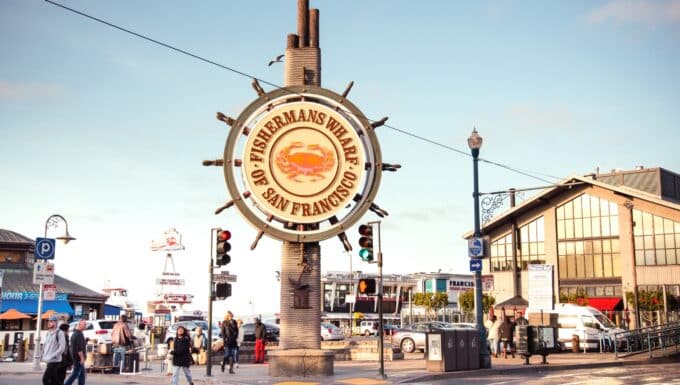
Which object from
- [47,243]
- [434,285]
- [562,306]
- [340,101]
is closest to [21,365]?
[47,243]

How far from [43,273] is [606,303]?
47.4 m

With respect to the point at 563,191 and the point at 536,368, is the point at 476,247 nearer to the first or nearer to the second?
the point at 536,368

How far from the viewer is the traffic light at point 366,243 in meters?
22.4

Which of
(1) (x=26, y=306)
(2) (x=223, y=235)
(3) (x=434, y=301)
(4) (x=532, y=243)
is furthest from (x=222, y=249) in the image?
(3) (x=434, y=301)

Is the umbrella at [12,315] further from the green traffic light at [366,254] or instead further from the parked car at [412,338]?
the green traffic light at [366,254]

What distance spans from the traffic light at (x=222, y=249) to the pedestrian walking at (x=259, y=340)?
8.50m

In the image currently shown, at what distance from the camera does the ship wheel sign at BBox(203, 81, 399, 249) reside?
2492 cm

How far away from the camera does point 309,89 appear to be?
25125 mm

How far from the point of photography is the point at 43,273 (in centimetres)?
2855

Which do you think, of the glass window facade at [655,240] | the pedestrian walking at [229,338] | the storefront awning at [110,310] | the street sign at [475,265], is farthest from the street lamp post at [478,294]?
the storefront awning at [110,310]

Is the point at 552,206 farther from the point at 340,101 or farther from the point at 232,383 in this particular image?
the point at 232,383

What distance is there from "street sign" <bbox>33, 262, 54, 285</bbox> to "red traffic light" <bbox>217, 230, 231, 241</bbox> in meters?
9.33

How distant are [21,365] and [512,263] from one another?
49145mm

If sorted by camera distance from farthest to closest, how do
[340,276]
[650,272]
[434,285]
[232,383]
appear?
1. [340,276]
2. [434,285]
3. [650,272]
4. [232,383]
